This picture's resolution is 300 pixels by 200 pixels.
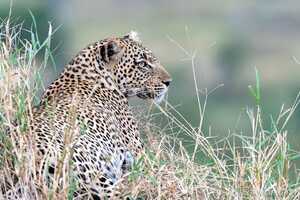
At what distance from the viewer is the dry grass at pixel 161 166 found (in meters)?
5.96

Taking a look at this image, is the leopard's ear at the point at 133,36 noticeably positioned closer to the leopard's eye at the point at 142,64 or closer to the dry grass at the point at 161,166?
the leopard's eye at the point at 142,64

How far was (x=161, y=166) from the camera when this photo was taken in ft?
20.9

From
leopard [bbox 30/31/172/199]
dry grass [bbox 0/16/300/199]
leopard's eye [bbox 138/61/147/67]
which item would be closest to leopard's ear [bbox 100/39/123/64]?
leopard [bbox 30/31/172/199]

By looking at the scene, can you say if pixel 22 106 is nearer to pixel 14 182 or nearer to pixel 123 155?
pixel 14 182

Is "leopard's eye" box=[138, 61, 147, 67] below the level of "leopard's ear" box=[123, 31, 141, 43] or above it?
below

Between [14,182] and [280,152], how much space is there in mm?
1254

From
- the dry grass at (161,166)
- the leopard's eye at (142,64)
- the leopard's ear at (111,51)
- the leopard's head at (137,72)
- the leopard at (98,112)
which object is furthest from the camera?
the leopard's eye at (142,64)

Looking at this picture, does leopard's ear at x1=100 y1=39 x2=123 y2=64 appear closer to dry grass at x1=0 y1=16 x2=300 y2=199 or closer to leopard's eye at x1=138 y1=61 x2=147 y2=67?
leopard's eye at x1=138 y1=61 x2=147 y2=67

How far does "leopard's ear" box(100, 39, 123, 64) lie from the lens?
753cm

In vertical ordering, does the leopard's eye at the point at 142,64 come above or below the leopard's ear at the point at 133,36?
below

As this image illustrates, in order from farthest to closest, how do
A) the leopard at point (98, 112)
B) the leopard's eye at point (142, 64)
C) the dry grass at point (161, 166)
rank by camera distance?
1. the leopard's eye at point (142, 64)
2. the leopard at point (98, 112)
3. the dry grass at point (161, 166)

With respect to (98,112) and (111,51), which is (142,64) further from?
(98,112)

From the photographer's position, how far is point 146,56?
788cm

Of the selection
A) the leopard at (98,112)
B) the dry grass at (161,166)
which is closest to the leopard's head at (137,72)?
the leopard at (98,112)
